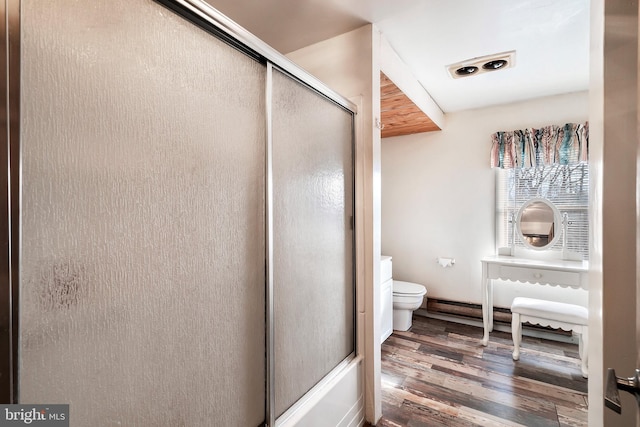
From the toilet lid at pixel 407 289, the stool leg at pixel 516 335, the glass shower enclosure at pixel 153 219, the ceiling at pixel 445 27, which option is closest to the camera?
the glass shower enclosure at pixel 153 219

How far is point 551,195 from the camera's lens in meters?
2.82

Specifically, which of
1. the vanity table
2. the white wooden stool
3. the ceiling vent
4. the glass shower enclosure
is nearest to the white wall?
the vanity table

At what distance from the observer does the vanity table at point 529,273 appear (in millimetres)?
2363

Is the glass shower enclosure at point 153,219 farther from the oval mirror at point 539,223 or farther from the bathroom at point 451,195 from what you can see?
the oval mirror at point 539,223

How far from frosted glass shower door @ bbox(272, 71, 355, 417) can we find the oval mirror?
224 cm

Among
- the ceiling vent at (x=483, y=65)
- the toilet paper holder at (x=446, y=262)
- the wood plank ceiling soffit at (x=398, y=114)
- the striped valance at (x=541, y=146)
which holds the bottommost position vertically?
the toilet paper holder at (x=446, y=262)

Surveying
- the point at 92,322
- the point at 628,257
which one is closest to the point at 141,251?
the point at 92,322

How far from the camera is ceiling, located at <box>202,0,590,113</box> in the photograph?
5.03ft

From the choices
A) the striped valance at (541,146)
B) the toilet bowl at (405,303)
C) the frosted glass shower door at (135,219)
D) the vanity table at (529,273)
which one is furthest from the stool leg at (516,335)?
the frosted glass shower door at (135,219)

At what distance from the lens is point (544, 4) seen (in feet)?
4.95

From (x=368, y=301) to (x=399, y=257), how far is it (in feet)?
6.60

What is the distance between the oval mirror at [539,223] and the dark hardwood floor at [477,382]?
3.14 feet

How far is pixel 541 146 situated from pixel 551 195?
50 cm

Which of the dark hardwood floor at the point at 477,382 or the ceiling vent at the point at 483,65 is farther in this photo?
the ceiling vent at the point at 483,65
